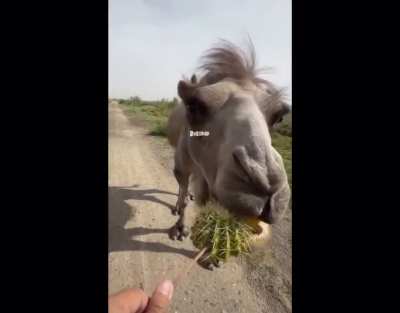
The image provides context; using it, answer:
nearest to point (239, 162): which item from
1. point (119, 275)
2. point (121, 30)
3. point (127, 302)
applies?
point (127, 302)

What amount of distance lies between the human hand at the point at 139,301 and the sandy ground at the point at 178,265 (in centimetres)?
69

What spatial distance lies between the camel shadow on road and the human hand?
5.15 feet

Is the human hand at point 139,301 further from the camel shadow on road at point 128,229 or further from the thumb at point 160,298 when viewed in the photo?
the camel shadow on road at point 128,229

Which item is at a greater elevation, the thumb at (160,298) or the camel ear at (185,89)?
the camel ear at (185,89)

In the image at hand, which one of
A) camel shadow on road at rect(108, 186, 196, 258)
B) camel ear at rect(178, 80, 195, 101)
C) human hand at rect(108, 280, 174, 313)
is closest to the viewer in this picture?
human hand at rect(108, 280, 174, 313)

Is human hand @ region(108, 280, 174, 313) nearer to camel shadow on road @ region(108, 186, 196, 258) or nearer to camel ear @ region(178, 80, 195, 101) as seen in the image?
camel ear @ region(178, 80, 195, 101)

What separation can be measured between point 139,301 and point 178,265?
4.78ft

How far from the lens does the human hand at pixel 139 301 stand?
4.10ft

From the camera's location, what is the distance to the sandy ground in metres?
2.22

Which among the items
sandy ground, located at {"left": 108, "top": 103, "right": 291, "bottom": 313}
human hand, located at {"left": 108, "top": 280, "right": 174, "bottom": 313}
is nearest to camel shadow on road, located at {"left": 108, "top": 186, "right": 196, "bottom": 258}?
sandy ground, located at {"left": 108, "top": 103, "right": 291, "bottom": 313}

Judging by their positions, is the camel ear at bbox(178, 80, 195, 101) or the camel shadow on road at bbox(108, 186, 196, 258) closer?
the camel ear at bbox(178, 80, 195, 101)

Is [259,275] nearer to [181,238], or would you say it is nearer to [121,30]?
[181,238]

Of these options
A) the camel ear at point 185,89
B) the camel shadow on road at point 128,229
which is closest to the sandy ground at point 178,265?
the camel shadow on road at point 128,229
